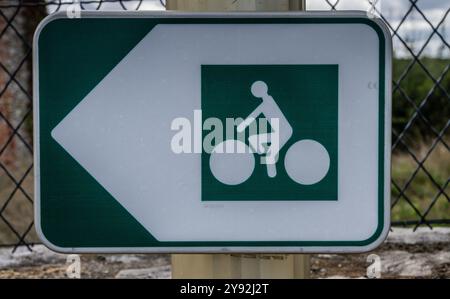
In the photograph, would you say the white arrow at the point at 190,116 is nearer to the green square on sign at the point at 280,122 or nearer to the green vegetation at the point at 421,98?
the green square on sign at the point at 280,122

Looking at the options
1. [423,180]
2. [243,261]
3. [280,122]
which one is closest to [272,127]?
[280,122]

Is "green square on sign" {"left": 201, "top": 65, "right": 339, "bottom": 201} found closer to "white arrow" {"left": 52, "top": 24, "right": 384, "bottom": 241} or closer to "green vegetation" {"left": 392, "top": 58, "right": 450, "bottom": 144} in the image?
"white arrow" {"left": 52, "top": 24, "right": 384, "bottom": 241}

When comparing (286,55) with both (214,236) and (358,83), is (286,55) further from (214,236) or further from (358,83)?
(214,236)

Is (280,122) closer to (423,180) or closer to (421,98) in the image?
(423,180)

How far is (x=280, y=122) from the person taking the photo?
28.5 inches

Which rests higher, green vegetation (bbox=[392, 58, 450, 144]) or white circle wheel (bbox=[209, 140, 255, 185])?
green vegetation (bbox=[392, 58, 450, 144])

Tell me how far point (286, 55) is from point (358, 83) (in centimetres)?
8

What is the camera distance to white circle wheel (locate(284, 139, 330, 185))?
73cm

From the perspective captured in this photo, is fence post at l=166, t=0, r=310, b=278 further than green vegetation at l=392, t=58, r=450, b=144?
No

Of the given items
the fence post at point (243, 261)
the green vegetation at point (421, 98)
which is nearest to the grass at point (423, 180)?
the green vegetation at point (421, 98)

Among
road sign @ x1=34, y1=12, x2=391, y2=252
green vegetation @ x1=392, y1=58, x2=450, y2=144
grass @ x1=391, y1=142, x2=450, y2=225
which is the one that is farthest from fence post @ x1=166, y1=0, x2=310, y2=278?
green vegetation @ x1=392, y1=58, x2=450, y2=144

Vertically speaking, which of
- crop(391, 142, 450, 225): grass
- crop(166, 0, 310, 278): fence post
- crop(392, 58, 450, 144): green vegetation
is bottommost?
crop(166, 0, 310, 278): fence post

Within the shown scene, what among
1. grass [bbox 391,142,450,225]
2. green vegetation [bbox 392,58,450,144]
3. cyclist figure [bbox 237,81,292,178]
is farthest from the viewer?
green vegetation [bbox 392,58,450,144]
